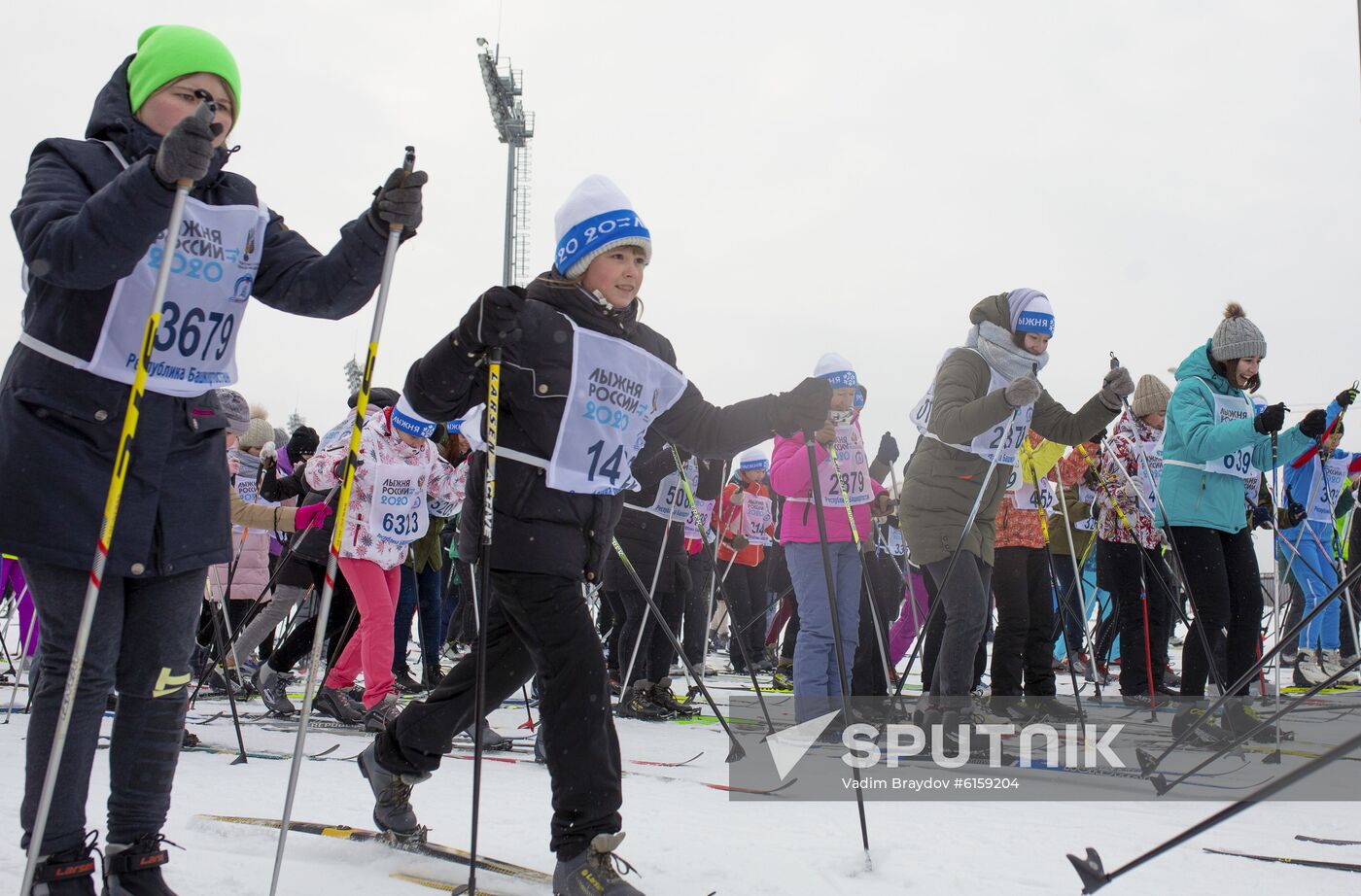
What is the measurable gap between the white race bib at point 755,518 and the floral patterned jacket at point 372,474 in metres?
6.10

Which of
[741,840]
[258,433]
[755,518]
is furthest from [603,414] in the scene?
[755,518]

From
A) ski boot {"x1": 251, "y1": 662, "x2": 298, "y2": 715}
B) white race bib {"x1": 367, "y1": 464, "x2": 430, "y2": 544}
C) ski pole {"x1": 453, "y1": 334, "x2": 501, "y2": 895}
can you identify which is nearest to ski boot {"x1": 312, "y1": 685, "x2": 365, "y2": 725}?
ski boot {"x1": 251, "y1": 662, "x2": 298, "y2": 715}

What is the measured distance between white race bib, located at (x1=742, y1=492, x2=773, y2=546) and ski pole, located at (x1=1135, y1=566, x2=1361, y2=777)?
294 inches

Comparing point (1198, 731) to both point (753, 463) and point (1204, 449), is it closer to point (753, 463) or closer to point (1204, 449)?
point (1204, 449)

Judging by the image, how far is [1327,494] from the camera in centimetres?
970

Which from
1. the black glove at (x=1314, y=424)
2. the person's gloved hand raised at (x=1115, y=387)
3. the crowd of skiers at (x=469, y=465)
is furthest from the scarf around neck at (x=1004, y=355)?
the black glove at (x=1314, y=424)

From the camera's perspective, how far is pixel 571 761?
8.74 feet

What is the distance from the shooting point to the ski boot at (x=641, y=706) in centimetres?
673

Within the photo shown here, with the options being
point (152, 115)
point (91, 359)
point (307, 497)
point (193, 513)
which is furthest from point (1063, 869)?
point (307, 497)

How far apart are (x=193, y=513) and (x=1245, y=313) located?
5.29 m

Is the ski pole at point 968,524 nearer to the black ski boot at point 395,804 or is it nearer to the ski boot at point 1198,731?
the ski boot at point 1198,731

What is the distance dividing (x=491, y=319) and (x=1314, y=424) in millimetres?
4029

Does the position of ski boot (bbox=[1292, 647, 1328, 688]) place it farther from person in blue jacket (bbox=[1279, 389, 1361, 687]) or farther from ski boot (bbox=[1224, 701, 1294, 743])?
ski boot (bbox=[1224, 701, 1294, 743])

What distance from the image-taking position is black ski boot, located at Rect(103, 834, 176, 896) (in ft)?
7.39
